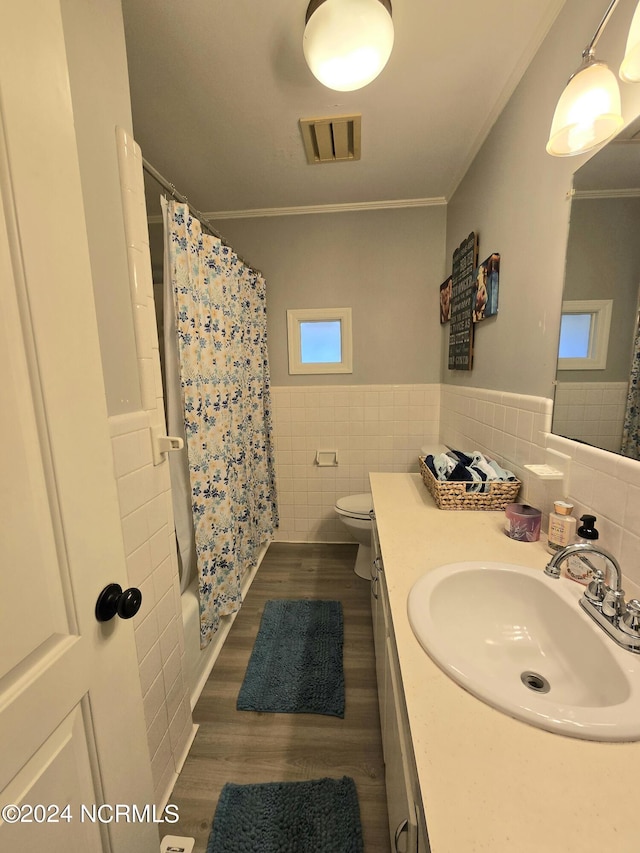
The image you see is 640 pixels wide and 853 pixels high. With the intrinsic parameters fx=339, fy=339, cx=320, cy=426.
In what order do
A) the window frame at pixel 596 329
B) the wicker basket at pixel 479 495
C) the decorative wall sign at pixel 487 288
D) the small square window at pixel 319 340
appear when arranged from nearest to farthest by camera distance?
the window frame at pixel 596 329 → the wicker basket at pixel 479 495 → the decorative wall sign at pixel 487 288 → the small square window at pixel 319 340

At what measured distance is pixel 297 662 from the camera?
1.58 m

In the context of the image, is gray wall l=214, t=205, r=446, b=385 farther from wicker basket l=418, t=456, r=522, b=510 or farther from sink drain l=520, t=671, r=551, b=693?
sink drain l=520, t=671, r=551, b=693

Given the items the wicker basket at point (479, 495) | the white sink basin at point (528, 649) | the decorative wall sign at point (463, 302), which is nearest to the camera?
the white sink basin at point (528, 649)

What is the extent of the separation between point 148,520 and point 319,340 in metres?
1.83

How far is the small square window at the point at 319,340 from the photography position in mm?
2445

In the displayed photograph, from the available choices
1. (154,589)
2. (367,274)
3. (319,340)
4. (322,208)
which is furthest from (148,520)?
(322,208)

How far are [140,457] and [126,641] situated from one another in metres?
0.49

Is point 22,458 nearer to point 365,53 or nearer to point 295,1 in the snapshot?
point 365,53

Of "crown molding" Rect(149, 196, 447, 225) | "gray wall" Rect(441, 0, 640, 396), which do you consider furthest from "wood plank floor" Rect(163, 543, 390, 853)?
"crown molding" Rect(149, 196, 447, 225)

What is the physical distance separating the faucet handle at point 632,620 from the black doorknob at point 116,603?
34.5 inches

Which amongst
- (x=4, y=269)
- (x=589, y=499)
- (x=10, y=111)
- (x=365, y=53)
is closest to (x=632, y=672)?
(x=589, y=499)

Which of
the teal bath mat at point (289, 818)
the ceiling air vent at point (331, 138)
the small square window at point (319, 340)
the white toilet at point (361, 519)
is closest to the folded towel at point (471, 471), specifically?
the white toilet at point (361, 519)

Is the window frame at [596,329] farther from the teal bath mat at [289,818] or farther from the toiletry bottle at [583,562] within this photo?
the teal bath mat at [289,818]

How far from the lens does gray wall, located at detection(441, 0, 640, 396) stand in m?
0.95
